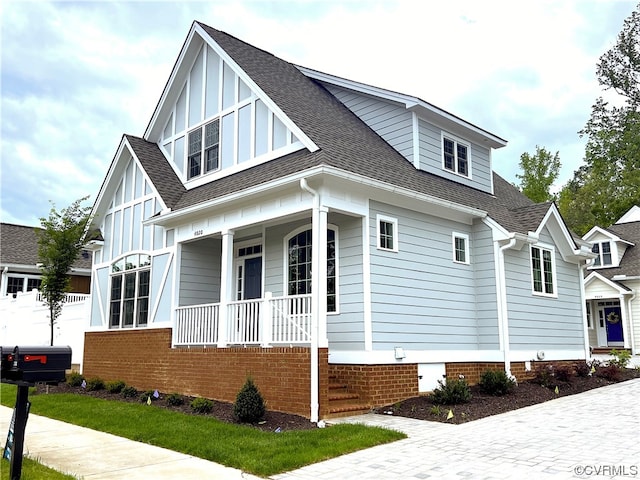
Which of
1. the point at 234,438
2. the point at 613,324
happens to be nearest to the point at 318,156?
the point at 234,438

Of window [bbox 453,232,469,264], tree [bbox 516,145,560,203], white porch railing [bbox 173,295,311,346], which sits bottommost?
white porch railing [bbox 173,295,311,346]

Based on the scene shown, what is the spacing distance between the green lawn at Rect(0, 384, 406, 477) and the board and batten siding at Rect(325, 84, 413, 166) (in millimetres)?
8039

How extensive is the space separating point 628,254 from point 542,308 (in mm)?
16135

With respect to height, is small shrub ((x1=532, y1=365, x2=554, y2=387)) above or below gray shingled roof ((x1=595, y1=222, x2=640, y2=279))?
below

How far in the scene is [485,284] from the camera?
539 inches

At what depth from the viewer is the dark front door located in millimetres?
14078

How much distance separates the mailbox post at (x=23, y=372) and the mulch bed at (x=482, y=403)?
6.11 metres

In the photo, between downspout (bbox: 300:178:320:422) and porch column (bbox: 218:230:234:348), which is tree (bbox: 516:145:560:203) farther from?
downspout (bbox: 300:178:320:422)

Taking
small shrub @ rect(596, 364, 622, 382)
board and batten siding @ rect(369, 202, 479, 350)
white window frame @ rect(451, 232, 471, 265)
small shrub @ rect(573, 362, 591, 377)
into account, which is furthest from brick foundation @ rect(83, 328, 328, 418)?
small shrub @ rect(596, 364, 622, 382)

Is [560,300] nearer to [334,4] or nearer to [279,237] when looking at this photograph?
[279,237]

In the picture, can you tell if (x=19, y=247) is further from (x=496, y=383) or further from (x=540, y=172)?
(x=540, y=172)

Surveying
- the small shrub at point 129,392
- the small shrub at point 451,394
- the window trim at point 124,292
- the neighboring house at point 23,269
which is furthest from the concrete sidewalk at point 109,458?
the neighboring house at point 23,269

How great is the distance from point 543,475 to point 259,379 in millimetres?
5602

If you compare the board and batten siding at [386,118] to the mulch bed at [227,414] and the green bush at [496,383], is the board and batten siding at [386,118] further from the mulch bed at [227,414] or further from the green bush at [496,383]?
the mulch bed at [227,414]
